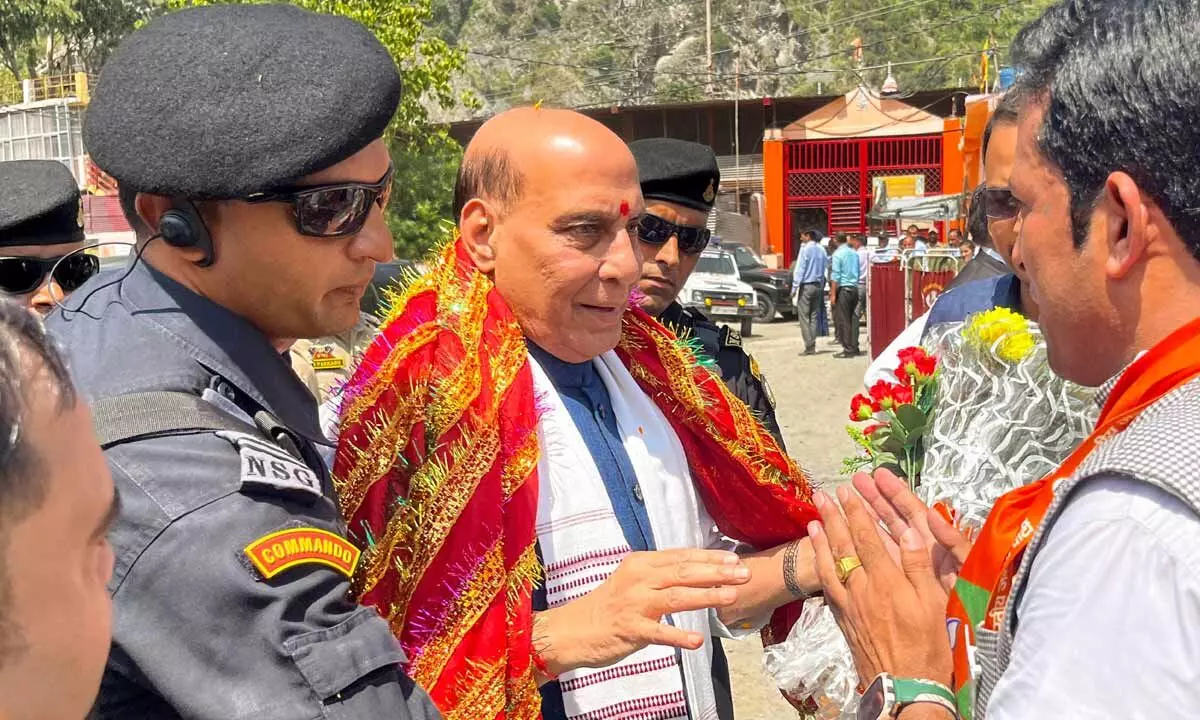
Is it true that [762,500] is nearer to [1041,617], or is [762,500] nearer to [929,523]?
[929,523]

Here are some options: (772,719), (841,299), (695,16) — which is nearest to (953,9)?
(695,16)

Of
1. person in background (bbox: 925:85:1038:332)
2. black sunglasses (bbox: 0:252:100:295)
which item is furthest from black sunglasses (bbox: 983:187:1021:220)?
black sunglasses (bbox: 0:252:100:295)

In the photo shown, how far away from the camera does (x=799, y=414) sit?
12.6 metres

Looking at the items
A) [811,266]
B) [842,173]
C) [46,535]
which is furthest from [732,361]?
[842,173]

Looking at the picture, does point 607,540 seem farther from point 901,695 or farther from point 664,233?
point 664,233

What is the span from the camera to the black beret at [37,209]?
4.18 meters

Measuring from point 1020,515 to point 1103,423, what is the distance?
0.67ft

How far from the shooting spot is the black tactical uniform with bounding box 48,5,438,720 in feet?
4.65

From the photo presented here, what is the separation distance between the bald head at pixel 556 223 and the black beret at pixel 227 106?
73 centimetres

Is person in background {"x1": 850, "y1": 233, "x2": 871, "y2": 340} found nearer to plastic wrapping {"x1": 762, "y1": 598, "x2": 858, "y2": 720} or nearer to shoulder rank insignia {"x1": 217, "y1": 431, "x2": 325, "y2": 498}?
plastic wrapping {"x1": 762, "y1": 598, "x2": 858, "y2": 720}

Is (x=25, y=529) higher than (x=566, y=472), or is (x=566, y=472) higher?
(x=25, y=529)

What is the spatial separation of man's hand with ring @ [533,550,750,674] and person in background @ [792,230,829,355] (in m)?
16.1

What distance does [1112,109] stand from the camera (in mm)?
1412

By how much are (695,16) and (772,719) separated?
87.8 meters
